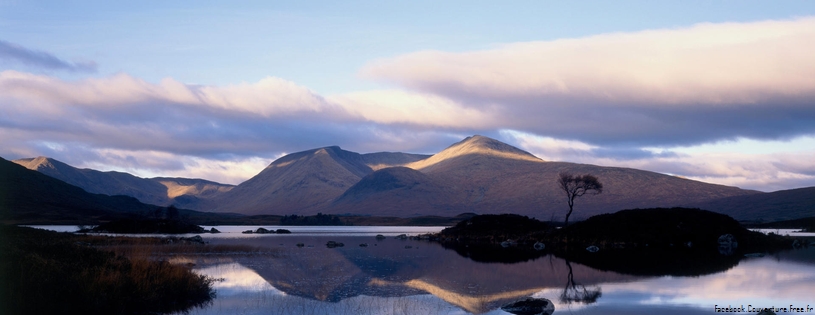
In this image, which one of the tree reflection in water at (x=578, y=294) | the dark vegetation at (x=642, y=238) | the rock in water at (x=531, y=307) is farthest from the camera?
the dark vegetation at (x=642, y=238)

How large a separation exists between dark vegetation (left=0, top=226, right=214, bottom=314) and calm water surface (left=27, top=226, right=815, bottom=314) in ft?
5.11

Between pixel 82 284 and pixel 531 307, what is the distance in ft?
51.2

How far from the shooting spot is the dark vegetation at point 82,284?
862 inches

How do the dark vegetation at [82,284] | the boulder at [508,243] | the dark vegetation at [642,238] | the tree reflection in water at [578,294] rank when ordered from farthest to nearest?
the boulder at [508,243] → the dark vegetation at [642,238] → the tree reflection in water at [578,294] → the dark vegetation at [82,284]

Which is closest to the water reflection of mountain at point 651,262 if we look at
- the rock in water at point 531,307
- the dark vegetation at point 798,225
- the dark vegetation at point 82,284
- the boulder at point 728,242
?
the boulder at point 728,242

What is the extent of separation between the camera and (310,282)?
33.3 metres

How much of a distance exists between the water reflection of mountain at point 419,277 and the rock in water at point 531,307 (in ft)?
3.78

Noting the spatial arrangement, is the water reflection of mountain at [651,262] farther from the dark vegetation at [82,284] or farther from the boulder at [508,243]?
the dark vegetation at [82,284]

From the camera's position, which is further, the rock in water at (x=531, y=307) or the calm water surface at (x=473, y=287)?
the calm water surface at (x=473, y=287)

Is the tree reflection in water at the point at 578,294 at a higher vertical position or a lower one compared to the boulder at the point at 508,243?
lower

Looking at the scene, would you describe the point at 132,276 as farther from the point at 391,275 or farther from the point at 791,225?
the point at 791,225

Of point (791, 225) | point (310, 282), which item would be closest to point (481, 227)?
point (310, 282)

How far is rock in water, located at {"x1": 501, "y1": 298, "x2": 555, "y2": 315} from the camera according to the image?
23158mm

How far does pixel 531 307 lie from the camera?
23.5 meters
